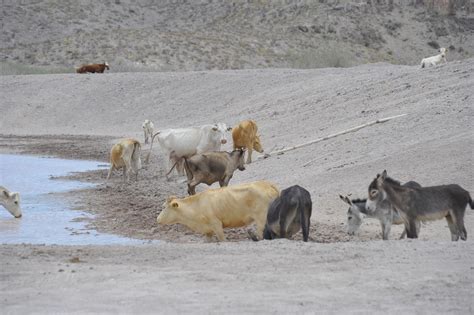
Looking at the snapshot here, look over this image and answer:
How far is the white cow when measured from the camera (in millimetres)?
22188

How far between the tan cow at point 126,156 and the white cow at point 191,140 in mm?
837

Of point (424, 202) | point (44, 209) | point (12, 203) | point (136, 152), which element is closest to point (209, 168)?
point (44, 209)

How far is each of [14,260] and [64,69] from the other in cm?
4813

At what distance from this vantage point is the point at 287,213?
1266cm

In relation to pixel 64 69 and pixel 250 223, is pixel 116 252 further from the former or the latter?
pixel 64 69

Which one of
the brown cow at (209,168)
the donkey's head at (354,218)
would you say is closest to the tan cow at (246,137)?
the brown cow at (209,168)

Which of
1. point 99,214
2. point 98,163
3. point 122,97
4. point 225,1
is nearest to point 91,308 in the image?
point 99,214

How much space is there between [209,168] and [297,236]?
4296 mm

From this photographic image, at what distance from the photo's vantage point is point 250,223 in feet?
44.2

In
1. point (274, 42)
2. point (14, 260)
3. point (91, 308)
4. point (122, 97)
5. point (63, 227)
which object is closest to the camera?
point (91, 308)

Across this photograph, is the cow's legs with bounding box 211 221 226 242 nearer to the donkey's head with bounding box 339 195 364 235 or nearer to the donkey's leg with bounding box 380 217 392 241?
the donkey's head with bounding box 339 195 364 235

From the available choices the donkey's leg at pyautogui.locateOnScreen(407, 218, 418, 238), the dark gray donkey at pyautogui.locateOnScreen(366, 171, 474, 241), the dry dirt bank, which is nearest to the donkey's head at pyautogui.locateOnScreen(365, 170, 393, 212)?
the dark gray donkey at pyautogui.locateOnScreen(366, 171, 474, 241)

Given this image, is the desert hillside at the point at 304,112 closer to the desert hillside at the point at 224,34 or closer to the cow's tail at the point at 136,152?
the cow's tail at the point at 136,152

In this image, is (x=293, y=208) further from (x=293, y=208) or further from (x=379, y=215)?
(x=379, y=215)
